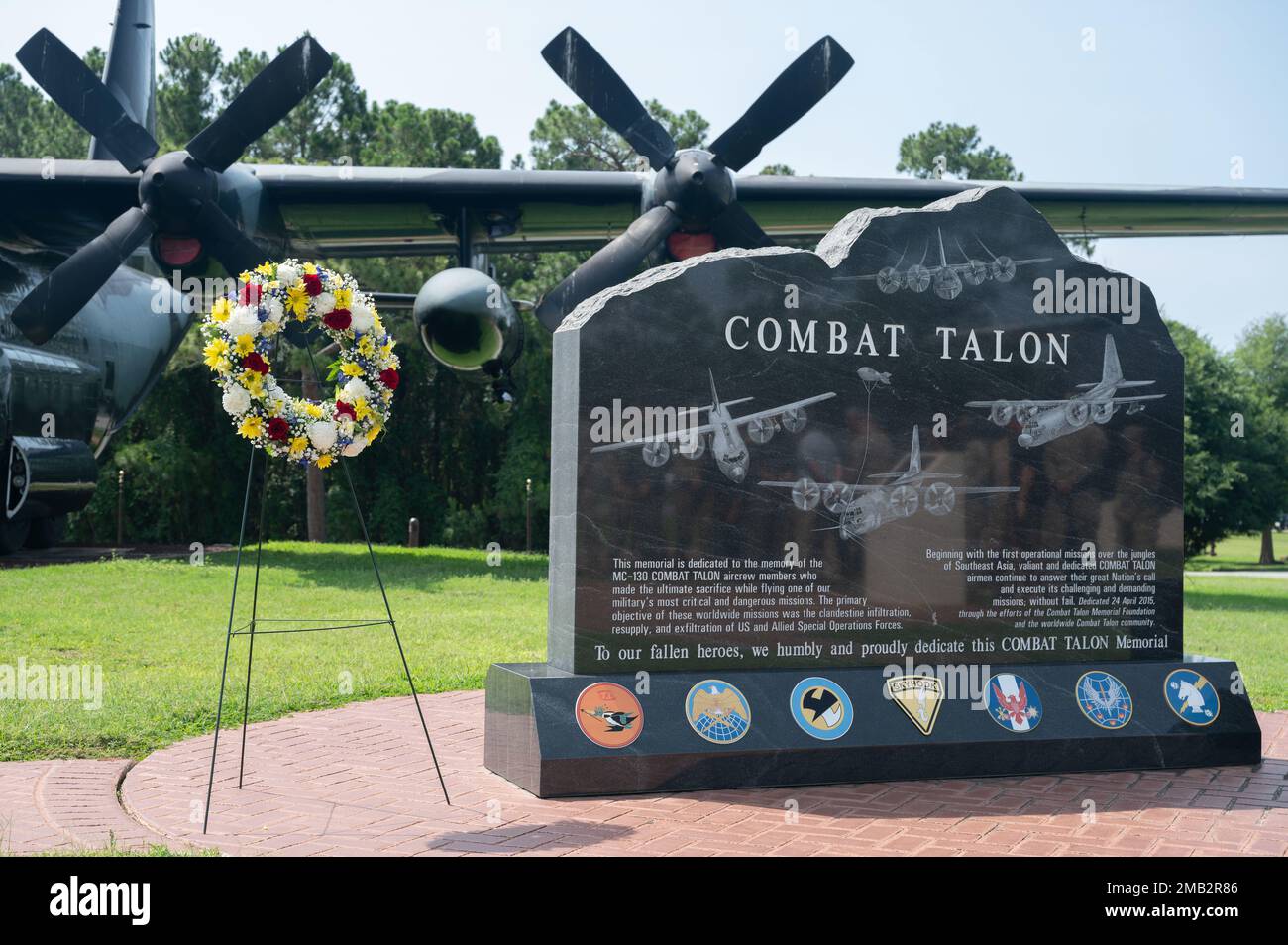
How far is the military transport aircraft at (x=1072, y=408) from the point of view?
6637mm

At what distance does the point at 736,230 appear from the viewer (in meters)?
13.2

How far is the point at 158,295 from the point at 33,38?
19.8 feet

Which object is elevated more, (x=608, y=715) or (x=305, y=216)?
(x=305, y=216)

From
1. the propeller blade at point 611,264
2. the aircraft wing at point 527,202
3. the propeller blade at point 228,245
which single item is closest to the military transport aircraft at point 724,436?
the propeller blade at point 611,264

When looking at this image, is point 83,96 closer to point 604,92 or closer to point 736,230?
point 604,92

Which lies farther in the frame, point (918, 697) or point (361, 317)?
point (918, 697)

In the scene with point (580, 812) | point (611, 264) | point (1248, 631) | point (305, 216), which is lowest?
point (580, 812)

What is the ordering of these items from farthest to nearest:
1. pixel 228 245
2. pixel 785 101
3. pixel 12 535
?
pixel 12 535 → pixel 228 245 → pixel 785 101

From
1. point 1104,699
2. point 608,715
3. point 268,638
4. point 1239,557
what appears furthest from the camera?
point 1239,557

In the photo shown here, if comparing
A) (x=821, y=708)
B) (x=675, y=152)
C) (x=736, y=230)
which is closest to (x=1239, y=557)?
(x=736, y=230)

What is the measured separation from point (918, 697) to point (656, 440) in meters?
1.98

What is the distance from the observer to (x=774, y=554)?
6125 mm

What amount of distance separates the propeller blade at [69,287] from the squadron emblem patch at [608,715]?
9.24m

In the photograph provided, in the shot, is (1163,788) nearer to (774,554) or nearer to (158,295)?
(774,554)
